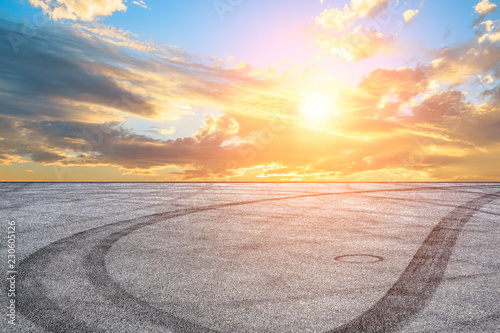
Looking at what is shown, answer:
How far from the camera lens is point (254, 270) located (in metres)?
6.07

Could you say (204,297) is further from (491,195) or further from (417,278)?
(491,195)

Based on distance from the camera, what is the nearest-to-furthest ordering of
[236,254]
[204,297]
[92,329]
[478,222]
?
[92,329], [204,297], [236,254], [478,222]

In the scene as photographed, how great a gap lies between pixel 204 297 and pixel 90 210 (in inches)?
346

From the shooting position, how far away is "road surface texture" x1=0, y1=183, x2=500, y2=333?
4.25m

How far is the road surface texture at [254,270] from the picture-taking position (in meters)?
4.25

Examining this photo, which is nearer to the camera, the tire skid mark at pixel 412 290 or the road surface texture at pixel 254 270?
the tire skid mark at pixel 412 290

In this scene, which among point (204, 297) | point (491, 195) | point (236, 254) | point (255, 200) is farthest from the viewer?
point (491, 195)

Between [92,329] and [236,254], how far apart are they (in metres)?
3.45

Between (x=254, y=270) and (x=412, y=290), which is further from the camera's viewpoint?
(x=254, y=270)

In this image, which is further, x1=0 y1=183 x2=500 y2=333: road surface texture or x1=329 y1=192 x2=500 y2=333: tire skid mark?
x1=0 y1=183 x2=500 y2=333: road surface texture

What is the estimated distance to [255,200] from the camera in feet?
49.4

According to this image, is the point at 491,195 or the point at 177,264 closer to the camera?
the point at 177,264

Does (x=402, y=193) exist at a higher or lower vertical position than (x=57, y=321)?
higher

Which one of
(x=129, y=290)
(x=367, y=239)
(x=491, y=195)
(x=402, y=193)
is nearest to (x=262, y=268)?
(x=129, y=290)
